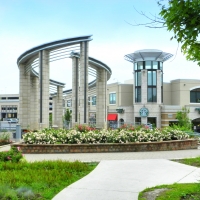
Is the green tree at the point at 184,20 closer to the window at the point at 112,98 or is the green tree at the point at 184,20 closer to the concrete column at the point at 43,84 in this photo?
the concrete column at the point at 43,84

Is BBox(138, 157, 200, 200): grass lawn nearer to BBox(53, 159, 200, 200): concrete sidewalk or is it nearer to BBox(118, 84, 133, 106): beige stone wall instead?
BBox(53, 159, 200, 200): concrete sidewalk

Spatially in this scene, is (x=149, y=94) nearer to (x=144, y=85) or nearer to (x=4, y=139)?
(x=144, y=85)

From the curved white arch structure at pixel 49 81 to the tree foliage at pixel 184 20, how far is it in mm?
25288

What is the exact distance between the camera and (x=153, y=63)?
53.9m

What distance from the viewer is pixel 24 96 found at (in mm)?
36906

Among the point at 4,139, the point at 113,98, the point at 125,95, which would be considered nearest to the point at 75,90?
the point at 4,139

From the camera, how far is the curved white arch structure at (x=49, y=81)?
101 feet

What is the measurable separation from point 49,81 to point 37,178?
26355 mm

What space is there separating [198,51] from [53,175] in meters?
6.12

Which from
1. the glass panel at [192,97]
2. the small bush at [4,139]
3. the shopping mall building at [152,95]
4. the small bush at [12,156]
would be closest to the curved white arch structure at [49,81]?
the small bush at [4,139]

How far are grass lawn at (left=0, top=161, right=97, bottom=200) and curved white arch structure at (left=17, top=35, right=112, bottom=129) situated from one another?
18.9 metres

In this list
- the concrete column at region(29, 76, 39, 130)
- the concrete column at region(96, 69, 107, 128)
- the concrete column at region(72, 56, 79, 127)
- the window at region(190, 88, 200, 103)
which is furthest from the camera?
the window at region(190, 88, 200, 103)

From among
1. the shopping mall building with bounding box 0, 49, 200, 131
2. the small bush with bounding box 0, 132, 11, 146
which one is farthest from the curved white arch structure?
the shopping mall building with bounding box 0, 49, 200, 131

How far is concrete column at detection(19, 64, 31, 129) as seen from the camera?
36906 millimetres
